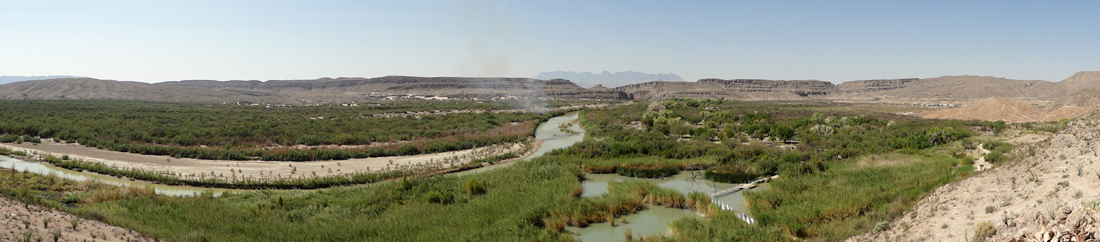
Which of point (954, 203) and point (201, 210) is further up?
point (954, 203)

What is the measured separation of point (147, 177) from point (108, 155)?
10019mm

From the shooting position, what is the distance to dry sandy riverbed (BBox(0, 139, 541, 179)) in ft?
76.5

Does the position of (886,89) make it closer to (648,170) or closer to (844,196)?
(648,170)

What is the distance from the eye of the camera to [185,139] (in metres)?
33.6

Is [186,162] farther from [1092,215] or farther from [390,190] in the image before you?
[1092,215]

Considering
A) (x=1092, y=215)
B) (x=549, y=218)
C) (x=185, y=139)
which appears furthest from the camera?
(x=185, y=139)

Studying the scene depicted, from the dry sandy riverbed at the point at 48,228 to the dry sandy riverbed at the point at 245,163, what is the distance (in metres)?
10.2

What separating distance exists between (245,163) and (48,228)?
54.5ft

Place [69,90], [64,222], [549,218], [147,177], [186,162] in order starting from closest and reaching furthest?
1. [64,222]
2. [549,218]
3. [147,177]
4. [186,162]
5. [69,90]

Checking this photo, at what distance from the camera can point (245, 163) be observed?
2606 cm

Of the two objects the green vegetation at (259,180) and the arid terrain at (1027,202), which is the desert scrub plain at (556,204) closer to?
the arid terrain at (1027,202)

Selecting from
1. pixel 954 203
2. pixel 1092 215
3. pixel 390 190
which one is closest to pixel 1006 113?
pixel 954 203

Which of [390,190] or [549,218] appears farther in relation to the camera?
[390,190]

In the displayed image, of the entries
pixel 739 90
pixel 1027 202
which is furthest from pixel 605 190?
pixel 739 90
